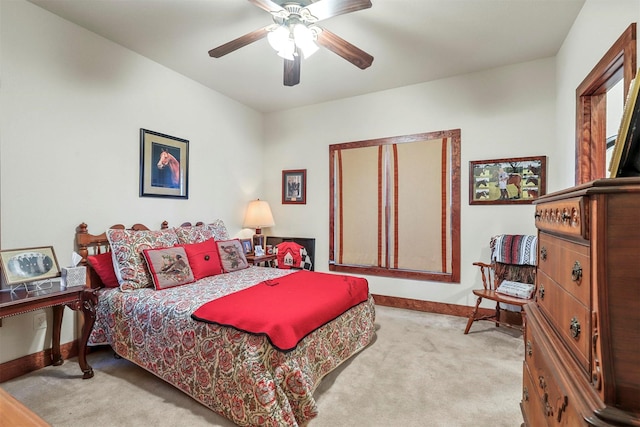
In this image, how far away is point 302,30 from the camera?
2.07 m

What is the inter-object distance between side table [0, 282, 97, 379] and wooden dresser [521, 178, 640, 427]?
267cm

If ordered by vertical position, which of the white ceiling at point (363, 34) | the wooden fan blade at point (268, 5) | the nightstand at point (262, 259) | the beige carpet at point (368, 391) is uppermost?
the white ceiling at point (363, 34)

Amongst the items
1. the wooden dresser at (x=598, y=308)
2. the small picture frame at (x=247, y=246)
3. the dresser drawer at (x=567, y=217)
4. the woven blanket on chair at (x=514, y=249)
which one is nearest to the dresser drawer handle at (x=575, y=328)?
the wooden dresser at (x=598, y=308)

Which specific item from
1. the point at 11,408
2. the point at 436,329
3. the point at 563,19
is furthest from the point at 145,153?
A: the point at 563,19

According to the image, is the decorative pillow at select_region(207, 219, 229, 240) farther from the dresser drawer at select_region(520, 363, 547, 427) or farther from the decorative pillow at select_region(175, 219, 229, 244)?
the dresser drawer at select_region(520, 363, 547, 427)

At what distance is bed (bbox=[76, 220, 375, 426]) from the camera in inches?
66.0

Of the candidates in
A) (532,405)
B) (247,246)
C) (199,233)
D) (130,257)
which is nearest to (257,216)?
(247,246)

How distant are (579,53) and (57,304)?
4263mm

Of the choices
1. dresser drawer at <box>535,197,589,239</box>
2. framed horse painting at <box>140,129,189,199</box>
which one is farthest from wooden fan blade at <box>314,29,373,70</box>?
framed horse painting at <box>140,129,189,199</box>

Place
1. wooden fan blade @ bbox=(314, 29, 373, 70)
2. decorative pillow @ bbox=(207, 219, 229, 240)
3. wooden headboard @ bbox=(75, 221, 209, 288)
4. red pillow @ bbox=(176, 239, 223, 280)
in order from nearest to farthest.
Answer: wooden fan blade @ bbox=(314, 29, 373, 70), wooden headboard @ bbox=(75, 221, 209, 288), red pillow @ bbox=(176, 239, 223, 280), decorative pillow @ bbox=(207, 219, 229, 240)

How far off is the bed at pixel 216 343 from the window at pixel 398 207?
124 centimetres

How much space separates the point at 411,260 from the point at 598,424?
3.19 m

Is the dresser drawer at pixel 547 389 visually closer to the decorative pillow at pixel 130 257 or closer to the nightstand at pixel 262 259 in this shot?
the decorative pillow at pixel 130 257

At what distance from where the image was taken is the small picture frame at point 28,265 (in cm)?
209
